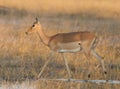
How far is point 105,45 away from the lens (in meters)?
14.5

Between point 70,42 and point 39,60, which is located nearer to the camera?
point 70,42

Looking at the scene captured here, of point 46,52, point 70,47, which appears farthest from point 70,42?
point 46,52

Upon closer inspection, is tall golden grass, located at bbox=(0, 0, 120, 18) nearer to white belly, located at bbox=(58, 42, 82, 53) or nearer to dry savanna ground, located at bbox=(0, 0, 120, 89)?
dry savanna ground, located at bbox=(0, 0, 120, 89)

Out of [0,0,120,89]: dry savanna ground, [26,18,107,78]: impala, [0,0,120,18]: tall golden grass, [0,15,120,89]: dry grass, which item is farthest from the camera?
[0,0,120,18]: tall golden grass

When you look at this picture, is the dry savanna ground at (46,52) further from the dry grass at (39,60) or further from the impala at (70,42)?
the impala at (70,42)

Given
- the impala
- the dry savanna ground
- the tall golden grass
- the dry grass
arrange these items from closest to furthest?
the dry savanna ground → the dry grass → the impala → the tall golden grass

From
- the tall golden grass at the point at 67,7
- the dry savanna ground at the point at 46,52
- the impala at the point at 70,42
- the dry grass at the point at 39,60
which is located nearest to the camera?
the dry savanna ground at the point at 46,52

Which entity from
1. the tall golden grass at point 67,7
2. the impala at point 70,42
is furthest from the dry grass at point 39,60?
the tall golden grass at point 67,7

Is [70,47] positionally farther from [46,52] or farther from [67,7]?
[67,7]

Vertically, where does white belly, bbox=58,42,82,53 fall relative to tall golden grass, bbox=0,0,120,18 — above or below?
below

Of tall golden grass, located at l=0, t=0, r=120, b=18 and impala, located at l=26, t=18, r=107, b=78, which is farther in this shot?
tall golden grass, located at l=0, t=0, r=120, b=18

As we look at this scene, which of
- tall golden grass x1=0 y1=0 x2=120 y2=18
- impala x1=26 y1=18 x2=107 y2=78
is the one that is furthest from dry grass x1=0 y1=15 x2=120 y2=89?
tall golden grass x1=0 y1=0 x2=120 y2=18

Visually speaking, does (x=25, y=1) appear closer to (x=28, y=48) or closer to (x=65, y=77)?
(x=28, y=48)

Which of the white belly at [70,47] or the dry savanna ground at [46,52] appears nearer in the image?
the dry savanna ground at [46,52]
